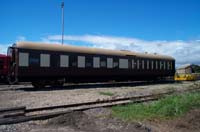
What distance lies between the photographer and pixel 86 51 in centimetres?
2412

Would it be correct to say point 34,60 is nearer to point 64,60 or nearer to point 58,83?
point 64,60

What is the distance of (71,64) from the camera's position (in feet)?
74.9

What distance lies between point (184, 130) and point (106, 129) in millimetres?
2209

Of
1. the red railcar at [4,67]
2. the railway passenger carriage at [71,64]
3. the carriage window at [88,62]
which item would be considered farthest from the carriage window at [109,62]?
the red railcar at [4,67]

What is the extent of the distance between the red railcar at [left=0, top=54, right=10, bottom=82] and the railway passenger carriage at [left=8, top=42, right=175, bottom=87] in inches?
42.5

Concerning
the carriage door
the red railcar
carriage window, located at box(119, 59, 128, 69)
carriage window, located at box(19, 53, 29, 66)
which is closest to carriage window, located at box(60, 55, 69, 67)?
Result: carriage window, located at box(19, 53, 29, 66)

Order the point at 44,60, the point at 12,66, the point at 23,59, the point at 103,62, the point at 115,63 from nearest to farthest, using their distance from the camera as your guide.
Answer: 1. the point at 23,59
2. the point at 12,66
3. the point at 44,60
4. the point at 103,62
5. the point at 115,63

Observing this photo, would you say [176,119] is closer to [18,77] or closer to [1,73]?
[18,77]

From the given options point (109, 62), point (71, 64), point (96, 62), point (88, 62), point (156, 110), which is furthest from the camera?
point (109, 62)

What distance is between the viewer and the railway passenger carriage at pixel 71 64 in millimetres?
20233

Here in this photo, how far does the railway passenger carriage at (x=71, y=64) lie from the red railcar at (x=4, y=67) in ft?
3.54

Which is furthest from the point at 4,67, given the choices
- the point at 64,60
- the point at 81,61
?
the point at 81,61

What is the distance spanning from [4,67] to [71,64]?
4984 millimetres

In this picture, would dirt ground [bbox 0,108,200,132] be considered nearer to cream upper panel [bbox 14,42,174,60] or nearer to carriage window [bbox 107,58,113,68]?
cream upper panel [bbox 14,42,174,60]
